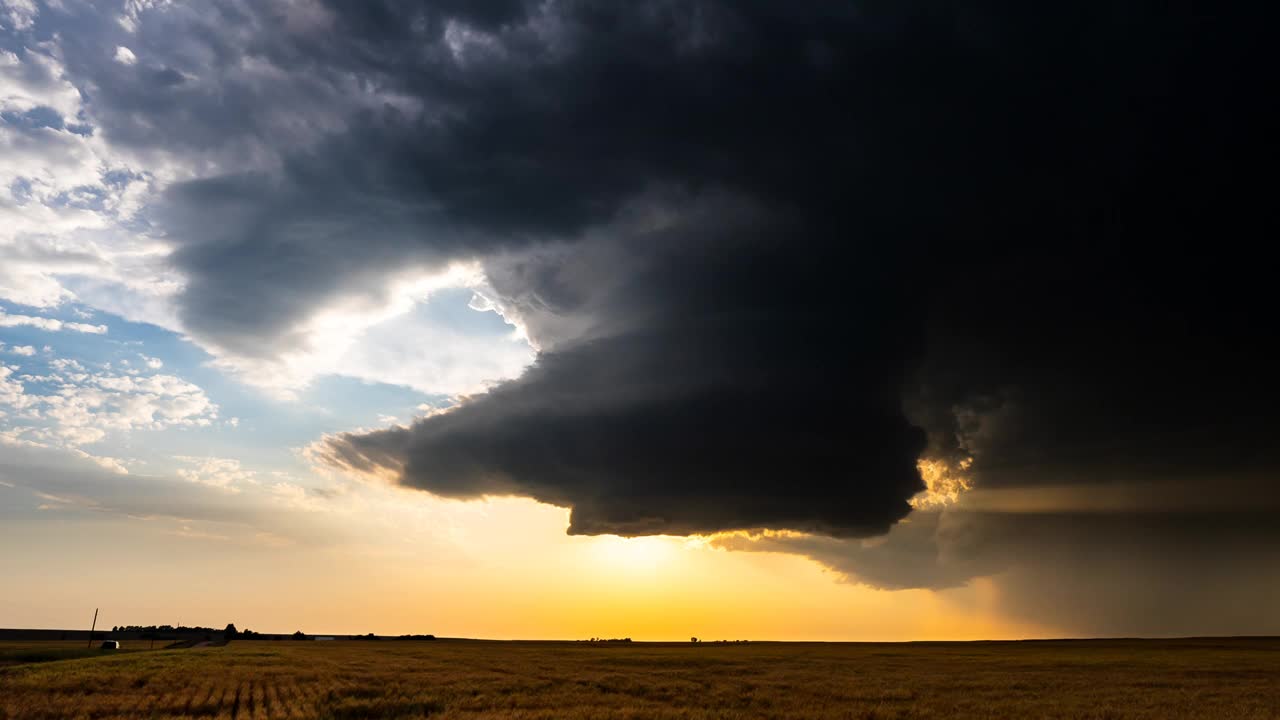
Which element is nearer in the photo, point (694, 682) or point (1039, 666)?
point (694, 682)

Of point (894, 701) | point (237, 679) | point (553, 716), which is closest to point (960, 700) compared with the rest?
point (894, 701)

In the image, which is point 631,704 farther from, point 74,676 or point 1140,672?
point 1140,672

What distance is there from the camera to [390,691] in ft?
141

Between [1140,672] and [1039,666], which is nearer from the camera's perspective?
[1140,672]

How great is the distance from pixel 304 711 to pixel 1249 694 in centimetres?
4812

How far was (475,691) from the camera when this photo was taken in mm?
43375

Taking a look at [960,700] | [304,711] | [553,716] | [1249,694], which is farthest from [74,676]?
[1249,694]

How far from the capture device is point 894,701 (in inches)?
1540

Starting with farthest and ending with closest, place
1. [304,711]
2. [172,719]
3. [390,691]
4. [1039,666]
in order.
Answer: [1039,666], [390,691], [304,711], [172,719]

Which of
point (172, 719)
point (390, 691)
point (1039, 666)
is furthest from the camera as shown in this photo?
point (1039, 666)

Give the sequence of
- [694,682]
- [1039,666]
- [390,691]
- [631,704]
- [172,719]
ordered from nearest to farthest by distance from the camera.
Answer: [172,719], [631,704], [390,691], [694,682], [1039,666]

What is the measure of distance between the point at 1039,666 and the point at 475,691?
49856mm

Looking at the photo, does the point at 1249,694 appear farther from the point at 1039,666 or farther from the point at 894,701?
the point at 1039,666

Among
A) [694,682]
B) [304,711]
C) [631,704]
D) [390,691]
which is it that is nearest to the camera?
[304,711]
